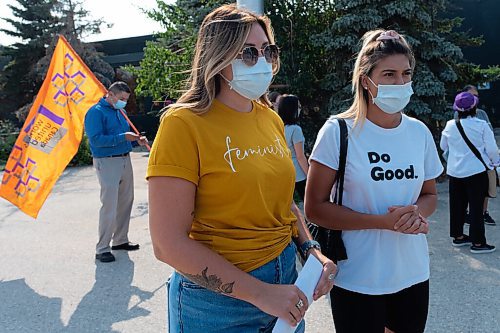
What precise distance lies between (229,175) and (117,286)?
3.75 m

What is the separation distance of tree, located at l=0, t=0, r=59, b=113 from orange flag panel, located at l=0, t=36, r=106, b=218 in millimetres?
25717

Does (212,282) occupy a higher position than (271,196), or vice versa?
(271,196)

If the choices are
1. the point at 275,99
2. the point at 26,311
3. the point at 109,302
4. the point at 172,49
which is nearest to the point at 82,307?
the point at 109,302

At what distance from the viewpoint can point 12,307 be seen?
4.60 meters

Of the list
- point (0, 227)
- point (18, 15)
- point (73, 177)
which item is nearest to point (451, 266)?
point (0, 227)

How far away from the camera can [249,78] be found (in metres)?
1.84

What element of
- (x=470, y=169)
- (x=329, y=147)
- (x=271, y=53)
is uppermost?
(x=271, y=53)

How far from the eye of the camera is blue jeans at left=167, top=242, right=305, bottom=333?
1.76 metres

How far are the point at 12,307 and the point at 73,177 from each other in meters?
10.5

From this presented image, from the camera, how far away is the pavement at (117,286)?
13.2 feet

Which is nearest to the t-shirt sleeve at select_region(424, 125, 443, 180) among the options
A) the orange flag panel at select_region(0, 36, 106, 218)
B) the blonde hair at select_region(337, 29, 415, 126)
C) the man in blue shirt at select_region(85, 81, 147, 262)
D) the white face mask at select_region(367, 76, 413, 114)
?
the white face mask at select_region(367, 76, 413, 114)

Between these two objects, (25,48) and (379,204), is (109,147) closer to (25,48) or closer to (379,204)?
(379,204)

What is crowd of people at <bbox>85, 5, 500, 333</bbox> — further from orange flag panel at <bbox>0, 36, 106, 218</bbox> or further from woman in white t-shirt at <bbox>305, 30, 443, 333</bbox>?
orange flag panel at <bbox>0, 36, 106, 218</bbox>

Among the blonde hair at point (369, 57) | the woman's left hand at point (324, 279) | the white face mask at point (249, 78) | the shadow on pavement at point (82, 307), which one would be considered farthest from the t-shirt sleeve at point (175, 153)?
the shadow on pavement at point (82, 307)
